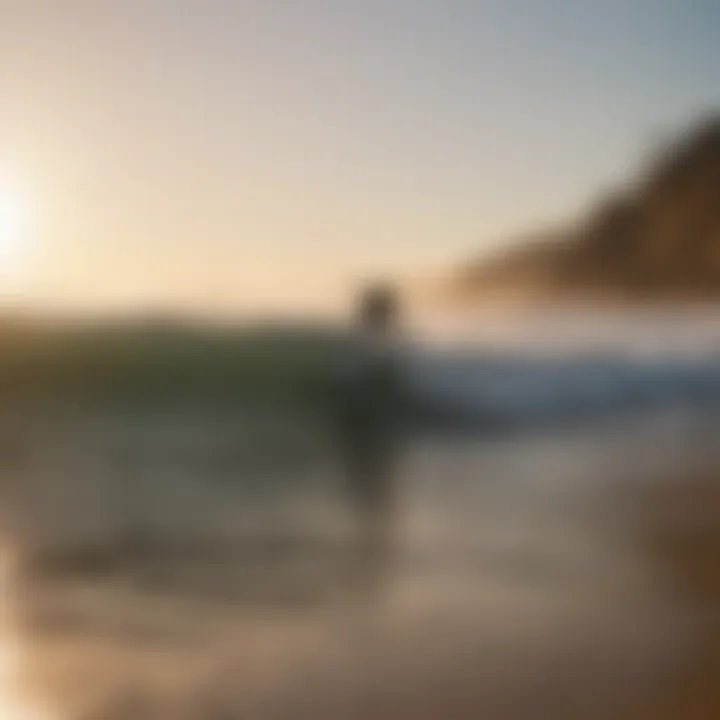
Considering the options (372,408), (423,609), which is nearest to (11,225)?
(372,408)

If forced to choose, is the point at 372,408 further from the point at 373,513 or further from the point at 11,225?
the point at 11,225

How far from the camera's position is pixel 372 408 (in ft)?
3.02

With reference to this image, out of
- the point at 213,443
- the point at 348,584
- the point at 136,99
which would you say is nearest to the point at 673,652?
the point at 348,584

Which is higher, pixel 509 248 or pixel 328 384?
pixel 509 248

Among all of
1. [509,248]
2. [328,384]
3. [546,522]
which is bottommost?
[546,522]

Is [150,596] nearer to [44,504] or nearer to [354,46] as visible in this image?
[44,504]

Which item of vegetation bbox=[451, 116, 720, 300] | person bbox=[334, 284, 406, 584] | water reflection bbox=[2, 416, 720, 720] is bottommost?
water reflection bbox=[2, 416, 720, 720]

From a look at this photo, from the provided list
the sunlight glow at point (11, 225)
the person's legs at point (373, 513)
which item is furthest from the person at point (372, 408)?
the sunlight glow at point (11, 225)

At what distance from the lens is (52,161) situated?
2.89 ft

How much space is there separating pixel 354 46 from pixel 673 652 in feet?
1.97

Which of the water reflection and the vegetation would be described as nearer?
the water reflection

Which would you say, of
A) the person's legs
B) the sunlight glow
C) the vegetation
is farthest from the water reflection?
the sunlight glow

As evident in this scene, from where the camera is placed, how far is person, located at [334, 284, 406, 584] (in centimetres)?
90

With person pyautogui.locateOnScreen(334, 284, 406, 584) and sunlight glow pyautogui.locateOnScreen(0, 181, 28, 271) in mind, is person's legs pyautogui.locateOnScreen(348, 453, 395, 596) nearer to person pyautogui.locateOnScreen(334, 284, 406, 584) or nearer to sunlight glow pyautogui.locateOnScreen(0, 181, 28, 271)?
person pyautogui.locateOnScreen(334, 284, 406, 584)
